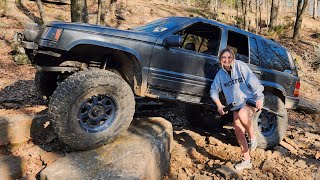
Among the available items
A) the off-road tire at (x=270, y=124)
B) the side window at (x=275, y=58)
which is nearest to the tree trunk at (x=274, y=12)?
the side window at (x=275, y=58)

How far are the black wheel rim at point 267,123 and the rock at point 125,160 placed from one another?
6.26 feet

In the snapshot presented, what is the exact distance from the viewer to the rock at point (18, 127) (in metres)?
4.04

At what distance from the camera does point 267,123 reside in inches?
224

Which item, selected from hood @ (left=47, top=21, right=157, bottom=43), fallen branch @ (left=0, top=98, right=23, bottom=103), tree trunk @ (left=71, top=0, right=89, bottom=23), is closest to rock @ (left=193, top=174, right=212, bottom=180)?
hood @ (left=47, top=21, right=157, bottom=43)

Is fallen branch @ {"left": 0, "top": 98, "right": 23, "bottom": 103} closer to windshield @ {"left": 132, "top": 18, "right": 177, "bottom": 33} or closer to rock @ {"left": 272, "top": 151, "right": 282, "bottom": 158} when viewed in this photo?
windshield @ {"left": 132, "top": 18, "right": 177, "bottom": 33}

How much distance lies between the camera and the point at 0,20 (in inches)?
563

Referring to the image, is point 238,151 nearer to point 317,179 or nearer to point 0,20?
point 317,179

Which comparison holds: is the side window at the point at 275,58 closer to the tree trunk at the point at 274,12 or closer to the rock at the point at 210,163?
the rock at the point at 210,163

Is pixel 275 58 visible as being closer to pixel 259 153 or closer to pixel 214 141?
pixel 259 153

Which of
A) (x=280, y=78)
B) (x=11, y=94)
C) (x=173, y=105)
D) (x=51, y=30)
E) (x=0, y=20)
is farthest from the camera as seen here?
(x=0, y=20)

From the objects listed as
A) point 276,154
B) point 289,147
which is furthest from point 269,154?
point 289,147

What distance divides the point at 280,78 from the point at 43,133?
4.20m

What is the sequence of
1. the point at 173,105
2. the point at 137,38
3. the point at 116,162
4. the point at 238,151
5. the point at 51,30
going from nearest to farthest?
the point at 116,162
the point at 51,30
the point at 137,38
the point at 238,151
the point at 173,105

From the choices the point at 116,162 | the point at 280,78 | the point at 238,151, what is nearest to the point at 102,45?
the point at 116,162
